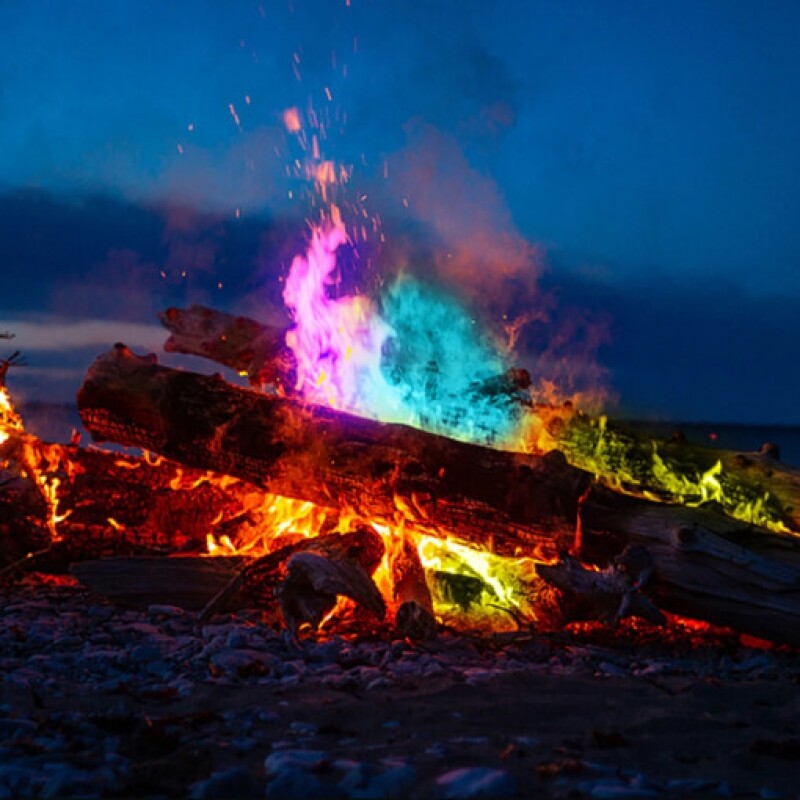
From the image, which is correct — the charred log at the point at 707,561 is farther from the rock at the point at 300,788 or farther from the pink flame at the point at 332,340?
the rock at the point at 300,788

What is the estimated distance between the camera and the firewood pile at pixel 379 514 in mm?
6781

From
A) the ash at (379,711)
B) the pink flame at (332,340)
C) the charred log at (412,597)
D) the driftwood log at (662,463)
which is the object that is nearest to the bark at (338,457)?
the charred log at (412,597)

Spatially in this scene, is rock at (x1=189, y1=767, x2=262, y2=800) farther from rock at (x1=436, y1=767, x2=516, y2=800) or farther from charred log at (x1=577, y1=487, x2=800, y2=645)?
charred log at (x1=577, y1=487, x2=800, y2=645)

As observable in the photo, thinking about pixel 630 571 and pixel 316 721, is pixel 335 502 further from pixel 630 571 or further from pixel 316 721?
pixel 316 721

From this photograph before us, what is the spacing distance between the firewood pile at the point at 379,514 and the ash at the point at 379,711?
0.34 meters

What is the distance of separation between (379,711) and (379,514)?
310cm

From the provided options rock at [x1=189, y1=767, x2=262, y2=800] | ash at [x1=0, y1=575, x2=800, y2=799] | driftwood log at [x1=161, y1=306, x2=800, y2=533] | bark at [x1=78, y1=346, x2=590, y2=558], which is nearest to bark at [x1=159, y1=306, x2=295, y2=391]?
driftwood log at [x1=161, y1=306, x2=800, y2=533]

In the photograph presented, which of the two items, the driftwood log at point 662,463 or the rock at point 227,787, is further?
the driftwood log at point 662,463

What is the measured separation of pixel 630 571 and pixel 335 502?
2.48m

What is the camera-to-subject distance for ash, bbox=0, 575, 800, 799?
140 inches

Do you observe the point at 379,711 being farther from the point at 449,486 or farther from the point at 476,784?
the point at 449,486

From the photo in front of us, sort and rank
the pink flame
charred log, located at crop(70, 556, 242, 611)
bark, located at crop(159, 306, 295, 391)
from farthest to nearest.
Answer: bark, located at crop(159, 306, 295, 391) → the pink flame → charred log, located at crop(70, 556, 242, 611)

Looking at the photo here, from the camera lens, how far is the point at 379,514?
772cm

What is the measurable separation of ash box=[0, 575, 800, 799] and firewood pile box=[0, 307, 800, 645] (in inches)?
13.4
